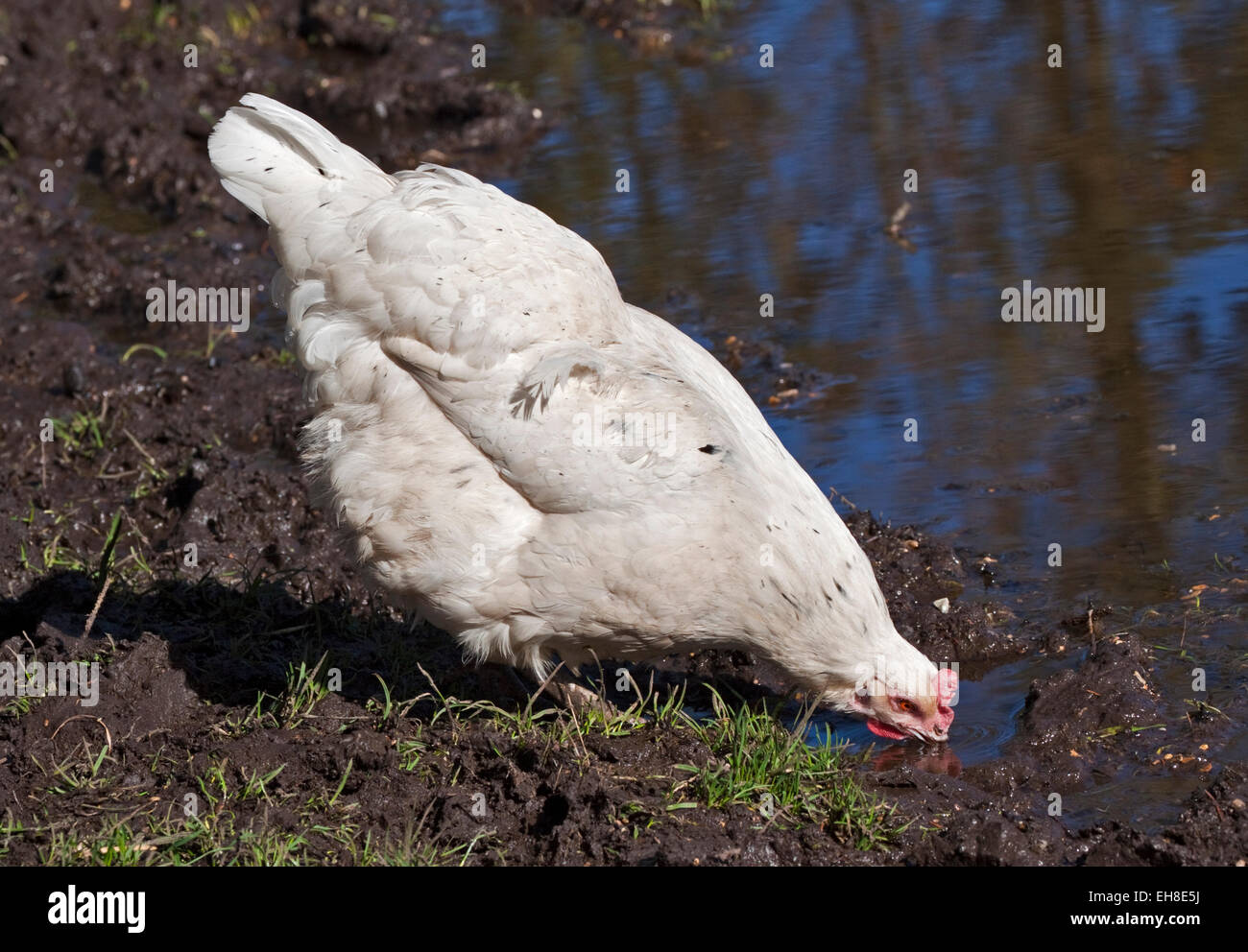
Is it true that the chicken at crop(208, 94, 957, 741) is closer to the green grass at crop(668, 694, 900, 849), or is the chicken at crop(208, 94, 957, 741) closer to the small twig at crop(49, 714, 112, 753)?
the green grass at crop(668, 694, 900, 849)

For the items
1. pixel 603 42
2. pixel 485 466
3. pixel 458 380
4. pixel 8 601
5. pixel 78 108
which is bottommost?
pixel 8 601

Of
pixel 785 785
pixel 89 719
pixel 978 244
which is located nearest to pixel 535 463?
pixel 785 785

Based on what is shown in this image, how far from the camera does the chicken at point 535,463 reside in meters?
4.00

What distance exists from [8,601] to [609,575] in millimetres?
2518

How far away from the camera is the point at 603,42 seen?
11.3m

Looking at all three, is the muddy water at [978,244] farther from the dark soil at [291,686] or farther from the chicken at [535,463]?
the chicken at [535,463]

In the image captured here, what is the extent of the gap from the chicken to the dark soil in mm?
393

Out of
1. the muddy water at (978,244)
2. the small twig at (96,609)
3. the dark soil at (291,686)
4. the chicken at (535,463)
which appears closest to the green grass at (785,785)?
the dark soil at (291,686)

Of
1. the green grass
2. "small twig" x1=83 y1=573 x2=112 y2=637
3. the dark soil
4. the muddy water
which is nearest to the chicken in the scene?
the green grass

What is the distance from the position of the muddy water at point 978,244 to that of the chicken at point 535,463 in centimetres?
74

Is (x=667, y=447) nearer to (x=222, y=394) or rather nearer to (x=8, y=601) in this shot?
(x=8, y=601)

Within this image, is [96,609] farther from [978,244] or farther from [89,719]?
[978,244]

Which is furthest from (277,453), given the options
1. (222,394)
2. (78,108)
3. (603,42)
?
(603,42)

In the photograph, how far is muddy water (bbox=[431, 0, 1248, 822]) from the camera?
5.36m
